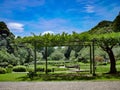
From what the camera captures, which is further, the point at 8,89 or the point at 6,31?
the point at 6,31

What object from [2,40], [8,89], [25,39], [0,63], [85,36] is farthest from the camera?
[2,40]

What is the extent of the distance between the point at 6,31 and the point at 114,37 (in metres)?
29.7

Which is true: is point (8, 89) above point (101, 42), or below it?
below

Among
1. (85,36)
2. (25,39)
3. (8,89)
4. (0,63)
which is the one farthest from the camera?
(0,63)

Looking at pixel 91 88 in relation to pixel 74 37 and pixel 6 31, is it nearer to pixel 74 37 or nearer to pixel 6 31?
pixel 74 37

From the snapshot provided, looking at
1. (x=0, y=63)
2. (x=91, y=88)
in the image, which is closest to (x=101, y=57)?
(x=0, y=63)

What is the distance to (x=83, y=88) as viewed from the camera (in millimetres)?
14102

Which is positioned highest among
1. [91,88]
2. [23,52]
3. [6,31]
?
[6,31]

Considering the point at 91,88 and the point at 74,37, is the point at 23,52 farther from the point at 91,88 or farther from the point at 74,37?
the point at 91,88

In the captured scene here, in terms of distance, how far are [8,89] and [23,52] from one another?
2582 cm

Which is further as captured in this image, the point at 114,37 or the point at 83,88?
the point at 114,37

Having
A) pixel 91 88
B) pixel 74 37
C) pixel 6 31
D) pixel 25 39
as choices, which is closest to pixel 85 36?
pixel 74 37

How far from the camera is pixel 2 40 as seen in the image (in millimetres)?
39000

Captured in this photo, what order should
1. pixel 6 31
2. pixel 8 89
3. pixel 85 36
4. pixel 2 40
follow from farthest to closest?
pixel 6 31 → pixel 2 40 → pixel 85 36 → pixel 8 89
